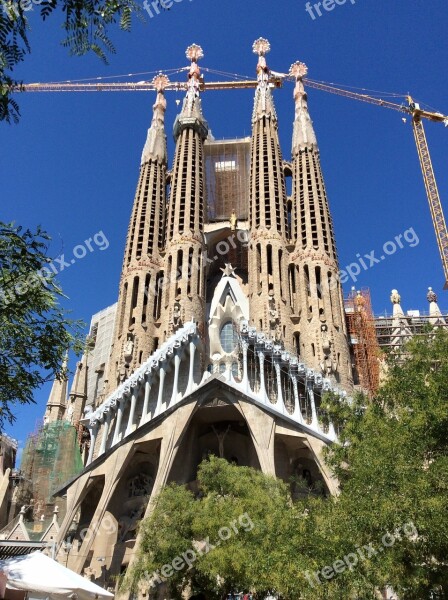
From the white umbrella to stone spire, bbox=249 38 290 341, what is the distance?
23.9 meters

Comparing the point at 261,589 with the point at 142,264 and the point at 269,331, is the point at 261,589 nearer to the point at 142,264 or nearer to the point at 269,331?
the point at 269,331

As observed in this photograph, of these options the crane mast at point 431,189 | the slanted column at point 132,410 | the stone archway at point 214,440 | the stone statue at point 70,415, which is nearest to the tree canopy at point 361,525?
the stone archway at point 214,440

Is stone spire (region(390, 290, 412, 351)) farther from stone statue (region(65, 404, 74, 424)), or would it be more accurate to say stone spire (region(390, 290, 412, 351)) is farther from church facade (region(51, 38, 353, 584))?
stone statue (region(65, 404, 74, 424))

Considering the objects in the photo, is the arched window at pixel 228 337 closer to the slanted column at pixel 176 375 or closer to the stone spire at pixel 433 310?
the slanted column at pixel 176 375

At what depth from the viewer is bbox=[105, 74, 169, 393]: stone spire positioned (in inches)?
1367

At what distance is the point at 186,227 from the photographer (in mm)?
38625

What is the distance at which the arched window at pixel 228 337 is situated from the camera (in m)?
35.4

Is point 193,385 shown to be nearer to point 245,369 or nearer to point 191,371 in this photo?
point 191,371

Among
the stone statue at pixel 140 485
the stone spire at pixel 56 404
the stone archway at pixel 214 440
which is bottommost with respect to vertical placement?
the stone statue at pixel 140 485

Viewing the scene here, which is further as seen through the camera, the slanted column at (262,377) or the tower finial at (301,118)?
the tower finial at (301,118)

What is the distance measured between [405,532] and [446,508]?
0.98 meters

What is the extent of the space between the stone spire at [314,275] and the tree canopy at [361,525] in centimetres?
1660

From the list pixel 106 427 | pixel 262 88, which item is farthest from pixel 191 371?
pixel 262 88

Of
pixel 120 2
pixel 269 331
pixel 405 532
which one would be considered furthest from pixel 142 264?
pixel 120 2
